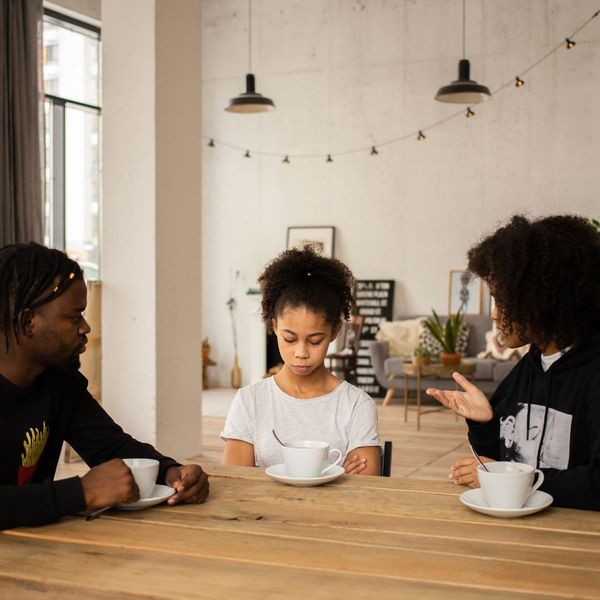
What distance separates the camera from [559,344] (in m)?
1.83

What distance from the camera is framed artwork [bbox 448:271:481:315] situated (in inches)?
338

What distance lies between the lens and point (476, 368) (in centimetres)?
768

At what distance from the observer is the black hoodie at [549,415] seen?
5.75 feet

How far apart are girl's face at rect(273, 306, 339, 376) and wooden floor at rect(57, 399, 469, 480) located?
2561mm

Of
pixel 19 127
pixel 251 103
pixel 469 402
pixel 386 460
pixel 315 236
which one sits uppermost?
pixel 251 103

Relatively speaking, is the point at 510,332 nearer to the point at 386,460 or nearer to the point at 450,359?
the point at 386,460

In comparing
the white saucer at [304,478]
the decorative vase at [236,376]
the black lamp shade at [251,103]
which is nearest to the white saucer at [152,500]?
the white saucer at [304,478]

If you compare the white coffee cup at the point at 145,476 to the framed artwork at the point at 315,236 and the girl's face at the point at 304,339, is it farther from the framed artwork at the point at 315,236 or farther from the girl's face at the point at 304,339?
the framed artwork at the point at 315,236

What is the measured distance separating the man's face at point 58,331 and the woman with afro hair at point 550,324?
2.37ft

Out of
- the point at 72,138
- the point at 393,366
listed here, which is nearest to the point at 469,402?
the point at 393,366

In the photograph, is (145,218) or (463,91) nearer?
(145,218)

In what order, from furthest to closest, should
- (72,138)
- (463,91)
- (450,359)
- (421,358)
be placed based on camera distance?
(72,138)
(421,358)
(450,359)
(463,91)

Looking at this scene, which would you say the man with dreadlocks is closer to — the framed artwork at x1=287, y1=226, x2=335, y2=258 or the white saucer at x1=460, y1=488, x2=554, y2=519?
the white saucer at x1=460, y1=488, x2=554, y2=519

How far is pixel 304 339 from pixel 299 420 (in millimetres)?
204
